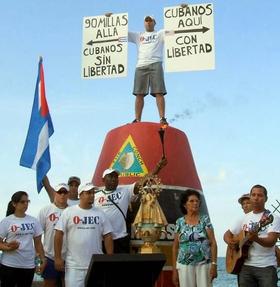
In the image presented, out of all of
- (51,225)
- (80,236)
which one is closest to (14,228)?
(51,225)

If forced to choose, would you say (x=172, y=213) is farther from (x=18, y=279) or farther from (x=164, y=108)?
(x=18, y=279)

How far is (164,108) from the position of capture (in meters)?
9.99

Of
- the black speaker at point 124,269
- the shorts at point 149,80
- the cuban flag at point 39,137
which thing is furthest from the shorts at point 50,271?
the shorts at point 149,80

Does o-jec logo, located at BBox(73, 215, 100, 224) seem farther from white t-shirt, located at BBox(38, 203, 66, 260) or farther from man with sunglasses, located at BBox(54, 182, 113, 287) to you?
white t-shirt, located at BBox(38, 203, 66, 260)

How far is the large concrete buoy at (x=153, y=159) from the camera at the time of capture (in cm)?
935

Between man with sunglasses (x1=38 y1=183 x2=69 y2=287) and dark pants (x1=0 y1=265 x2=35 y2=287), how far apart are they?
1.88ft

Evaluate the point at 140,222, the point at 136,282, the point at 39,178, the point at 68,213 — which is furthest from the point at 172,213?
the point at 136,282

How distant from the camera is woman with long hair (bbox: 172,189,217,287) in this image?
6.66 meters

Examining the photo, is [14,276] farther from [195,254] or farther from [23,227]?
[195,254]

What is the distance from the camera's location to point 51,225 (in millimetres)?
7652

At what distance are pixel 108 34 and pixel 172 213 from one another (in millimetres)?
3188

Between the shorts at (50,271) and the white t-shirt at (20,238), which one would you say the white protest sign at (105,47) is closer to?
the shorts at (50,271)

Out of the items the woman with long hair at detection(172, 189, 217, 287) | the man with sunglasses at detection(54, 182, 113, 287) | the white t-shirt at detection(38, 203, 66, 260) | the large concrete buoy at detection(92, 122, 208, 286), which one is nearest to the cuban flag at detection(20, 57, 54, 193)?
the large concrete buoy at detection(92, 122, 208, 286)

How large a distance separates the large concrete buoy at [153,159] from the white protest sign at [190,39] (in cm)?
103
